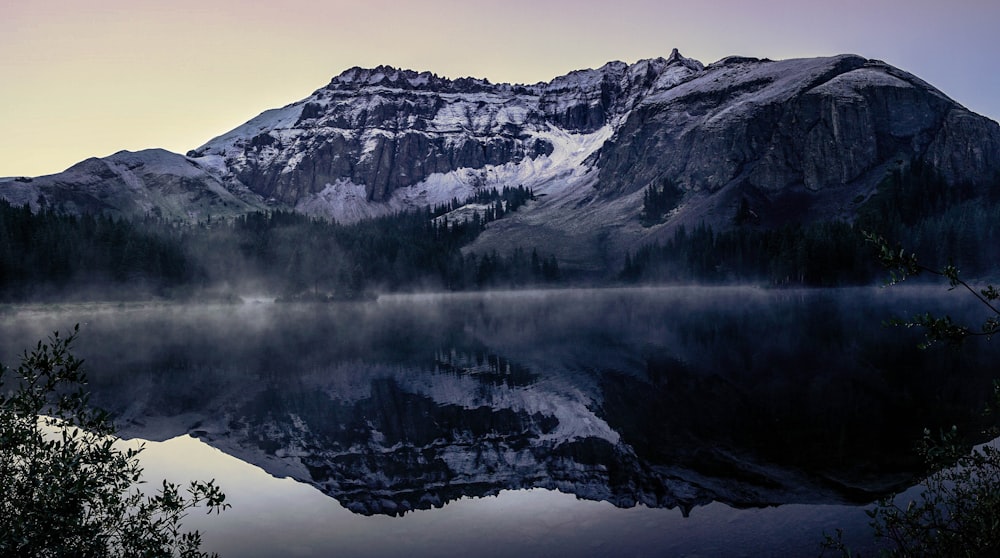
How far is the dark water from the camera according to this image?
26312mm

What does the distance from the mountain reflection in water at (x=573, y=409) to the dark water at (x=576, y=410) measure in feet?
0.50

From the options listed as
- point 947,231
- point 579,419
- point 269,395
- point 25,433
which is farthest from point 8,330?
point 947,231

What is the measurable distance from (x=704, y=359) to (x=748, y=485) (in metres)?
30.8

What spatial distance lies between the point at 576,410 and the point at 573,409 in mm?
341

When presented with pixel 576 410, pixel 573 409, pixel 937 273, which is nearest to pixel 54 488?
pixel 937 273

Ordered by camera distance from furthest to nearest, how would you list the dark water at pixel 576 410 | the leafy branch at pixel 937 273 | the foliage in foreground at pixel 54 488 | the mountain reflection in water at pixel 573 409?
1. the mountain reflection in water at pixel 573 409
2. the dark water at pixel 576 410
3. the foliage in foreground at pixel 54 488
4. the leafy branch at pixel 937 273

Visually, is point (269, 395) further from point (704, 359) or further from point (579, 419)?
point (704, 359)

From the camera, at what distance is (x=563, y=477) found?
2794 centimetres

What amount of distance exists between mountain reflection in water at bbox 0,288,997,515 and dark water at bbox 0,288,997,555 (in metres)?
0.15

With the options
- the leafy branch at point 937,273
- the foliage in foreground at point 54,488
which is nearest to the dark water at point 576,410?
the leafy branch at point 937,273

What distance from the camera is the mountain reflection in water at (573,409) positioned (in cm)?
2666

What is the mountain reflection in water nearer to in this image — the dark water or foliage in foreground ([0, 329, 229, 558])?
the dark water

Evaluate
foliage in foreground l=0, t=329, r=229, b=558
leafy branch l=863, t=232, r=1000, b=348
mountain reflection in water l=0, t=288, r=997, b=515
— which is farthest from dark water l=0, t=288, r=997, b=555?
foliage in foreground l=0, t=329, r=229, b=558

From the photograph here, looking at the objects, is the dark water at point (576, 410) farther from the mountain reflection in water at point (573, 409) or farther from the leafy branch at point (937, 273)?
the leafy branch at point (937, 273)
